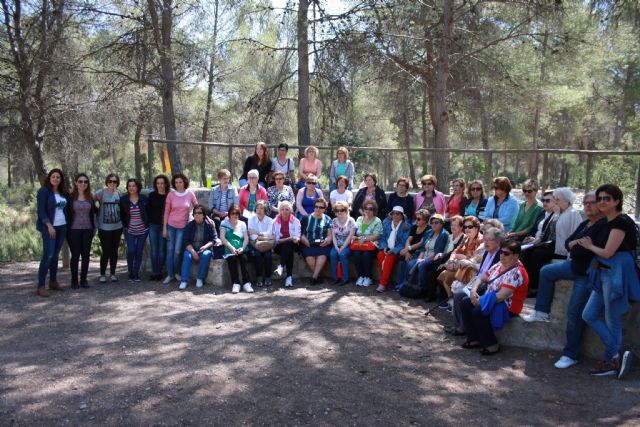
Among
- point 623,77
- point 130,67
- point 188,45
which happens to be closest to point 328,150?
point 188,45

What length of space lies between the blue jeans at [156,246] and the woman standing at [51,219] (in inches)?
46.2

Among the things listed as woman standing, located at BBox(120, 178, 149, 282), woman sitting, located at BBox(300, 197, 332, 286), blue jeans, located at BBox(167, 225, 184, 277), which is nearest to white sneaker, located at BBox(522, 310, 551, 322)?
woman sitting, located at BBox(300, 197, 332, 286)

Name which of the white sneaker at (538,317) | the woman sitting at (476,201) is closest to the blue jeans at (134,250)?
the woman sitting at (476,201)

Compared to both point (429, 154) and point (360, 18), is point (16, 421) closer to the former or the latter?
point (429, 154)

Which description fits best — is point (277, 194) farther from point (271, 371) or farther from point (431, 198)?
point (271, 371)

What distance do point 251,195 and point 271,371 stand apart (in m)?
4.21

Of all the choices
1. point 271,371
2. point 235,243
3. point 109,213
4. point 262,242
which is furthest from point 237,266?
point 271,371

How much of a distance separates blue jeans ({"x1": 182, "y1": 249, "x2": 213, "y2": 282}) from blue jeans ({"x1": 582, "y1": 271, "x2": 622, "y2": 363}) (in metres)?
4.79

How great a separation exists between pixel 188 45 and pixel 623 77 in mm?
19626

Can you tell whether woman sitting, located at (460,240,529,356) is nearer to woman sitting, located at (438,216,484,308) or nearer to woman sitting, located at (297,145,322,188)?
woman sitting, located at (438,216,484,308)

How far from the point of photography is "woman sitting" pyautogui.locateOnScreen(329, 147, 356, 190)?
918cm

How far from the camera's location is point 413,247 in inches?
293

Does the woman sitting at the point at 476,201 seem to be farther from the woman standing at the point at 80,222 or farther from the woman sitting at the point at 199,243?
the woman standing at the point at 80,222

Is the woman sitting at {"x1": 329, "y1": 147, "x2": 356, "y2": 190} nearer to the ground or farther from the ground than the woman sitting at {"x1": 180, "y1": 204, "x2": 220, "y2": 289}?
farther from the ground
